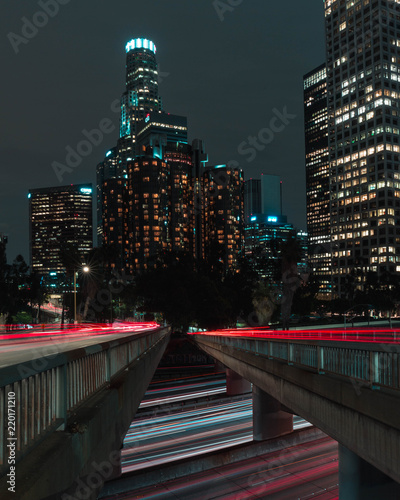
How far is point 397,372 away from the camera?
8844 millimetres

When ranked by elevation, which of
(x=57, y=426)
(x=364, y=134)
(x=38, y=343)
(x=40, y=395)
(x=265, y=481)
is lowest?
(x=265, y=481)

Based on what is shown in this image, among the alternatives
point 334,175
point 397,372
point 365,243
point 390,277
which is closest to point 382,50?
point 334,175

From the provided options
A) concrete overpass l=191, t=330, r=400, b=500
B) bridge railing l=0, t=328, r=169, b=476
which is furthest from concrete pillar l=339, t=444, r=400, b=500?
bridge railing l=0, t=328, r=169, b=476

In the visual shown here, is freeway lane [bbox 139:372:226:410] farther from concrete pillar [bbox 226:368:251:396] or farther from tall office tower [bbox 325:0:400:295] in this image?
tall office tower [bbox 325:0:400:295]

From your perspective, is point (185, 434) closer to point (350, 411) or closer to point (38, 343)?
point (38, 343)

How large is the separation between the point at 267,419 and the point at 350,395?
23757 millimetres

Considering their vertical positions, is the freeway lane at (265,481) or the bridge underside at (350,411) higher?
the bridge underside at (350,411)

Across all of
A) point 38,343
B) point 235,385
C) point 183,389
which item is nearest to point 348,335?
point 38,343

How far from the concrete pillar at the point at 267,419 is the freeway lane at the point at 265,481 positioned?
2.20 metres

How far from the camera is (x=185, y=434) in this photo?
109 feet

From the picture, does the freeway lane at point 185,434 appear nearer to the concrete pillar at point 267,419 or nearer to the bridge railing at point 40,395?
the concrete pillar at point 267,419

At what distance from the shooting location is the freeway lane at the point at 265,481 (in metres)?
23.7

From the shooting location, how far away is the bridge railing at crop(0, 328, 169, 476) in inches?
154

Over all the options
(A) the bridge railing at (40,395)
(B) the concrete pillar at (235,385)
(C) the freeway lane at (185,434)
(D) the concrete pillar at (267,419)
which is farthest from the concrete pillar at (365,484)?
(B) the concrete pillar at (235,385)
